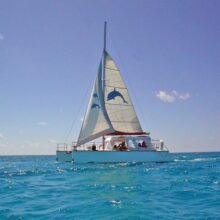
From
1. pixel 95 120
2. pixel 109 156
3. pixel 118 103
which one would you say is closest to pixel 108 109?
pixel 118 103

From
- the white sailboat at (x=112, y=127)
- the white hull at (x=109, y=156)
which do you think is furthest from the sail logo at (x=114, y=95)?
the white hull at (x=109, y=156)

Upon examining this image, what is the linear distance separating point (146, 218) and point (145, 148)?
33.3 m

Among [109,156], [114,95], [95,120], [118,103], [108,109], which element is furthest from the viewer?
[118,103]

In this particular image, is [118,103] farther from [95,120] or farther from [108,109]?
[95,120]

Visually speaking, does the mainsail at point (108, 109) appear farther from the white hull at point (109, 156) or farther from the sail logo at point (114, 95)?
the white hull at point (109, 156)

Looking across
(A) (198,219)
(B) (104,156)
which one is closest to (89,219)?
(A) (198,219)

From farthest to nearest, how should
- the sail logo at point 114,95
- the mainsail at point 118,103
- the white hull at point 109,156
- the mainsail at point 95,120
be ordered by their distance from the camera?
the sail logo at point 114,95
the mainsail at point 118,103
the mainsail at point 95,120
the white hull at point 109,156

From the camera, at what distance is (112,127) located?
140ft

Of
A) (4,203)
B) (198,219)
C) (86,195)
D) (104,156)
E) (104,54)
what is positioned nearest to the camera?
(198,219)

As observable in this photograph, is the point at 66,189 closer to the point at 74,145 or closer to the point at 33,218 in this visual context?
the point at 33,218

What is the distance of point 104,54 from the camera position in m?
45.4

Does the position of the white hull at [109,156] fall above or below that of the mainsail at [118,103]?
below

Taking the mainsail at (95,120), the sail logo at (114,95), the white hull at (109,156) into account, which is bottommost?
the white hull at (109,156)

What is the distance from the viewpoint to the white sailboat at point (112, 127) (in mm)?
40750
